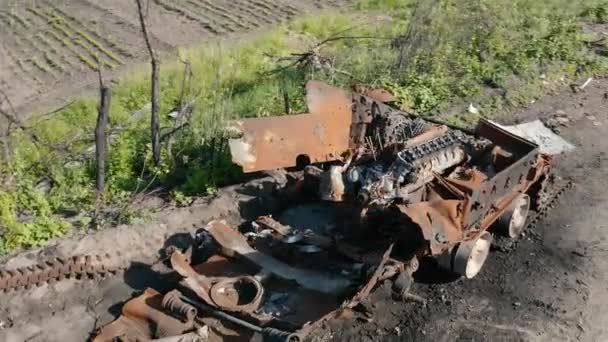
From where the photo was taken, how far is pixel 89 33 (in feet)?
53.3

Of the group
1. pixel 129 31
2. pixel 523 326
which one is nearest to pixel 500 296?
pixel 523 326

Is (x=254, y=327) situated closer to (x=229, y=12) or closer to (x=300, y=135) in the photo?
(x=300, y=135)

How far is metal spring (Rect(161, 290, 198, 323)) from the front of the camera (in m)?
6.74

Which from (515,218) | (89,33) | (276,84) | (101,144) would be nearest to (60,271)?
(101,144)

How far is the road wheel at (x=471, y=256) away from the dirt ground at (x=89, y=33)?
9.06m

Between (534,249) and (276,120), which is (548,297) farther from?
(276,120)

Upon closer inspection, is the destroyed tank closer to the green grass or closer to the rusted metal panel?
the rusted metal panel

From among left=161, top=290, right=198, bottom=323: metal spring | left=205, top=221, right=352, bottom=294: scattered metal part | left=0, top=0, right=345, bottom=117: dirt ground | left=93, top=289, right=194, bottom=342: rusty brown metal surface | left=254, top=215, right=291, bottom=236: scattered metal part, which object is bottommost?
left=0, top=0, right=345, bottom=117: dirt ground

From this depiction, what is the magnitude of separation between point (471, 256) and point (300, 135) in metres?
2.65

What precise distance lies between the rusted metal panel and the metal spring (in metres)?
2.07

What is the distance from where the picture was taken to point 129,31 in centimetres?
1630

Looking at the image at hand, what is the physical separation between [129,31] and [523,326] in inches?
480

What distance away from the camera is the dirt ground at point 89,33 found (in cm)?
1433

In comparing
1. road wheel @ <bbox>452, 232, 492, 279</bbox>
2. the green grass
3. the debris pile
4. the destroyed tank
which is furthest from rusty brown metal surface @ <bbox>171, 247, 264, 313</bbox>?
road wheel @ <bbox>452, 232, 492, 279</bbox>
